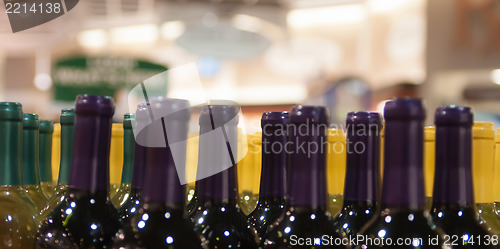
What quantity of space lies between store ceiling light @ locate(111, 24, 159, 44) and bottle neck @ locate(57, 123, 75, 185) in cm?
653

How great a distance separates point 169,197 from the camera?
29.2 inches

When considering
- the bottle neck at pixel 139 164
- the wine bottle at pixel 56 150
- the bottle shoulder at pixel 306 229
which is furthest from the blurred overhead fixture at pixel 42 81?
the bottle shoulder at pixel 306 229

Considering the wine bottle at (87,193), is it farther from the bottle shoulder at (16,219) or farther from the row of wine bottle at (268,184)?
the bottle shoulder at (16,219)

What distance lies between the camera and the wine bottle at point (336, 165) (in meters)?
0.99

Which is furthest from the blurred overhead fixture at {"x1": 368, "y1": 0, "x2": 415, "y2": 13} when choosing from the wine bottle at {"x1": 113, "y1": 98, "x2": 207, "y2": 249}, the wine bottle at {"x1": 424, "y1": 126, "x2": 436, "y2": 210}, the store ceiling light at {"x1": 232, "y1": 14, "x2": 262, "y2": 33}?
the wine bottle at {"x1": 113, "y1": 98, "x2": 207, "y2": 249}

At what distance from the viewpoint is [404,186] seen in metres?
0.72

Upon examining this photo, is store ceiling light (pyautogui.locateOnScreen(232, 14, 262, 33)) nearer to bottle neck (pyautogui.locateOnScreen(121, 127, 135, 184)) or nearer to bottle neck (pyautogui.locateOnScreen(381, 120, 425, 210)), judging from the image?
bottle neck (pyautogui.locateOnScreen(121, 127, 135, 184))

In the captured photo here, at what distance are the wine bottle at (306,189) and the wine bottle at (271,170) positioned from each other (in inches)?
4.6

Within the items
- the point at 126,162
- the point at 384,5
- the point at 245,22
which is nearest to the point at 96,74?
the point at 245,22

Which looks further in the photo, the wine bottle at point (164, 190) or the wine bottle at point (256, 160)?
the wine bottle at point (256, 160)

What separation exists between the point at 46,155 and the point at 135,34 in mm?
6475

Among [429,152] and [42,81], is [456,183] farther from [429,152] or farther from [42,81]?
[42,81]

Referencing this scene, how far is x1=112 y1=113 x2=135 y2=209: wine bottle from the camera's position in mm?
1040

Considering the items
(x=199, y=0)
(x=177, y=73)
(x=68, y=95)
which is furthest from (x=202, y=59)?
(x=68, y=95)
